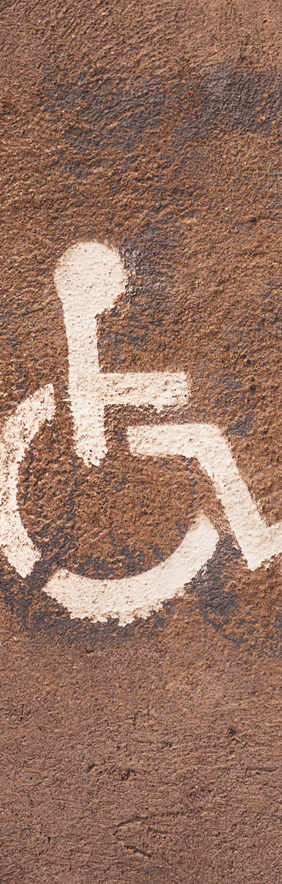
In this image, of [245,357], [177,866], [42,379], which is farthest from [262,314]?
[177,866]

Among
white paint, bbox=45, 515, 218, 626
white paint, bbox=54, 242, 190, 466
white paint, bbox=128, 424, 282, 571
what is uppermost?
white paint, bbox=54, 242, 190, 466

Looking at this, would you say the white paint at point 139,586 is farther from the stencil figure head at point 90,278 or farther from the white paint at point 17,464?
the stencil figure head at point 90,278

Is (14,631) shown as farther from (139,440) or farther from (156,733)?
(139,440)

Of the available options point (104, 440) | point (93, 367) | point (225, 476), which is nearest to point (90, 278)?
point (93, 367)

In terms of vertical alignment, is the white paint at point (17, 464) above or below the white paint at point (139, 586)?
above

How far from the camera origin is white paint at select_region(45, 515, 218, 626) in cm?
196

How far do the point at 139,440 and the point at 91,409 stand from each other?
0.21 metres

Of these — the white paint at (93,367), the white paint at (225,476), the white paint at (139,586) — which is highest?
the white paint at (93,367)

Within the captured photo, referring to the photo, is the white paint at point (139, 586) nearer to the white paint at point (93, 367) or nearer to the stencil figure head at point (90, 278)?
the white paint at point (93, 367)

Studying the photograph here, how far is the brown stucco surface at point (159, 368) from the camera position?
195 centimetres

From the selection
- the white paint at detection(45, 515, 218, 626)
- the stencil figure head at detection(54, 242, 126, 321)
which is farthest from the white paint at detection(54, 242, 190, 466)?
the white paint at detection(45, 515, 218, 626)

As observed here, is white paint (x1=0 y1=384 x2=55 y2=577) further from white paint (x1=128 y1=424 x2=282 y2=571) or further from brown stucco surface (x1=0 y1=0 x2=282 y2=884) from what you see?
white paint (x1=128 y1=424 x2=282 y2=571)

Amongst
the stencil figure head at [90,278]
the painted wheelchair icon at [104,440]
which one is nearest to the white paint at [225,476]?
the painted wheelchair icon at [104,440]

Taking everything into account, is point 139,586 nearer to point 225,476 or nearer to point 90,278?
point 225,476
